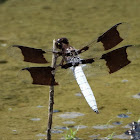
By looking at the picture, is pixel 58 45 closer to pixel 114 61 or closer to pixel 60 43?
pixel 60 43

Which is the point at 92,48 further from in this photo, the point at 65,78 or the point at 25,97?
the point at 25,97

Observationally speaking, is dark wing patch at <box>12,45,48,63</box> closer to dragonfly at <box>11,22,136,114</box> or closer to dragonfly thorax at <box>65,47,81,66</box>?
dragonfly at <box>11,22,136,114</box>

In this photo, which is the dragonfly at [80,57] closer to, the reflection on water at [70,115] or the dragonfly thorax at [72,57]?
the dragonfly thorax at [72,57]

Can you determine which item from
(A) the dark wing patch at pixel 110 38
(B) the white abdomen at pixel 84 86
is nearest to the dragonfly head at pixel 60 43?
(B) the white abdomen at pixel 84 86

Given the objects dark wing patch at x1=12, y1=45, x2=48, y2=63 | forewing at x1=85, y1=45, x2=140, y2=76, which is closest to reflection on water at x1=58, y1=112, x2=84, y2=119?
forewing at x1=85, y1=45, x2=140, y2=76

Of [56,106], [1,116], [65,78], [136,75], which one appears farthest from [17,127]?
[136,75]

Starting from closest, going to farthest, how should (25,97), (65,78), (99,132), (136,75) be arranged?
1. (65,78)
2. (99,132)
3. (25,97)
4. (136,75)

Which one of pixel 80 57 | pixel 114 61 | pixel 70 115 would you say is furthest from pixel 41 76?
pixel 70 115
